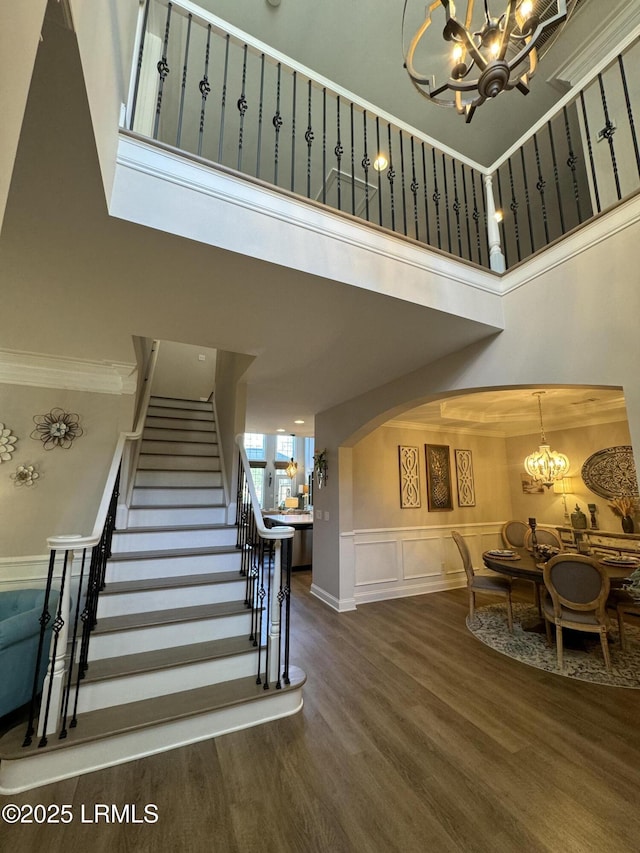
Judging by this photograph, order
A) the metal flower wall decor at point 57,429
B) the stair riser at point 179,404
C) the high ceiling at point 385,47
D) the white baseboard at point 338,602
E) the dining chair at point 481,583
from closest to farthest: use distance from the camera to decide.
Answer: the high ceiling at point 385,47
the metal flower wall decor at point 57,429
the dining chair at point 481,583
the white baseboard at point 338,602
the stair riser at point 179,404

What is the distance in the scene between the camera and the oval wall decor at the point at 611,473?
4.70 metres

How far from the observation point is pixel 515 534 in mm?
5102

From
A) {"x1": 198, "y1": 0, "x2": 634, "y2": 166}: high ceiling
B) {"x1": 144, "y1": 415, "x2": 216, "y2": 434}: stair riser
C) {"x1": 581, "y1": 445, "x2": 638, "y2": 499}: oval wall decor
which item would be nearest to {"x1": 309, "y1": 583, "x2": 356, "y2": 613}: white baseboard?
{"x1": 144, "y1": 415, "x2": 216, "y2": 434}: stair riser

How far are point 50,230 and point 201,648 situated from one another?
268cm

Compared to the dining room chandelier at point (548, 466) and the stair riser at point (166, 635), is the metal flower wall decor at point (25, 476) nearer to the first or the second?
the stair riser at point (166, 635)

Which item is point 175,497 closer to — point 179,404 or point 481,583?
point 179,404

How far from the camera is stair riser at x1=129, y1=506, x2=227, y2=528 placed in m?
3.48

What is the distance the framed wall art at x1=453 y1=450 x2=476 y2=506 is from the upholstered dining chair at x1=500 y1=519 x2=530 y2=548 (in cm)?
83

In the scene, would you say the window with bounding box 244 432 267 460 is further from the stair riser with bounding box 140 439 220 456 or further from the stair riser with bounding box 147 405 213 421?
the stair riser with bounding box 140 439 220 456

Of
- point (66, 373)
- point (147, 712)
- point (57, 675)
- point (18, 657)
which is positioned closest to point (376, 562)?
point (147, 712)

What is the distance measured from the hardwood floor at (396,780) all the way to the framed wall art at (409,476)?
2.71 m

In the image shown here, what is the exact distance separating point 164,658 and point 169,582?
1.94 feet

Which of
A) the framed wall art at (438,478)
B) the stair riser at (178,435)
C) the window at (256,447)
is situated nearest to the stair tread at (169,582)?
the stair riser at (178,435)

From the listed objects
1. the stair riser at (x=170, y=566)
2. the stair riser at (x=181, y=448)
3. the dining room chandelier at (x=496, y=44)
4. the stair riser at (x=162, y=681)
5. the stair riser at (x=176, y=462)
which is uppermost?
the dining room chandelier at (x=496, y=44)
